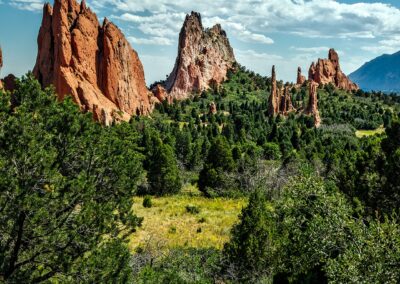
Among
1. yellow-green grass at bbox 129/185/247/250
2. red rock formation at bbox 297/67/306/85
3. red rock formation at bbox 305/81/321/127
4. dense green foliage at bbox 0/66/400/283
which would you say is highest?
red rock formation at bbox 297/67/306/85

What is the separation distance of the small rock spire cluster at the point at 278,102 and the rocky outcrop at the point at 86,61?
133 ft

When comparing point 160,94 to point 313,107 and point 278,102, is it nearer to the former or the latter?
point 278,102

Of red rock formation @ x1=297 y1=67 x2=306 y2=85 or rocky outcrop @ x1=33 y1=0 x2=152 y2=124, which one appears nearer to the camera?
rocky outcrop @ x1=33 y1=0 x2=152 y2=124

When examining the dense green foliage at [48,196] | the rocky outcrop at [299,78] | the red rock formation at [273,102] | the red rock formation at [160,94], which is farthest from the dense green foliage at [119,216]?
the rocky outcrop at [299,78]

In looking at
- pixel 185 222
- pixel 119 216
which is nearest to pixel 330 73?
pixel 185 222

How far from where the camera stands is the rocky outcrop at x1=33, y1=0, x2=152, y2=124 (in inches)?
3615

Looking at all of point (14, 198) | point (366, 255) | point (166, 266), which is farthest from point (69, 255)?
point (166, 266)

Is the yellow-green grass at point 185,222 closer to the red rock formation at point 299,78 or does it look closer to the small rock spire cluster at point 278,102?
the small rock spire cluster at point 278,102

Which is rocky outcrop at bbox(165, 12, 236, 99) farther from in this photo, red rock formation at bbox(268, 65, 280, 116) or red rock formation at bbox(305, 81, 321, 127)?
red rock formation at bbox(305, 81, 321, 127)

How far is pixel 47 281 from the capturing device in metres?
13.3

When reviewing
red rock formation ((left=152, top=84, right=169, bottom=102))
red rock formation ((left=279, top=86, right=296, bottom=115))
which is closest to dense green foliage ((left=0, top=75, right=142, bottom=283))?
red rock formation ((left=279, top=86, right=296, bottom=115))

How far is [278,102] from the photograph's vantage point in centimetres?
12988

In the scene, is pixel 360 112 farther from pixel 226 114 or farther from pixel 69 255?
pixel 69 255

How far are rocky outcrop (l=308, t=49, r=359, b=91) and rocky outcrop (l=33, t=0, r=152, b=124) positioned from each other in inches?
3270
